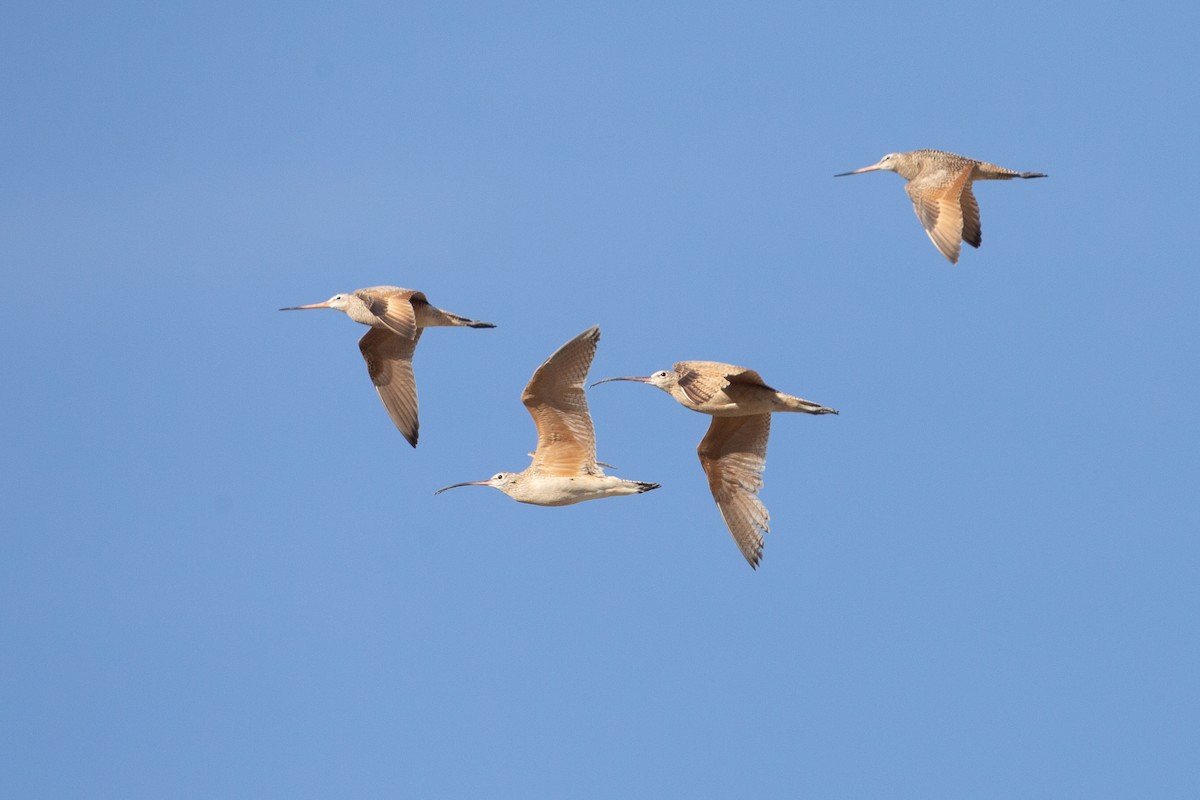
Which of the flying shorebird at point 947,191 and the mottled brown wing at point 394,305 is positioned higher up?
the flying shorebird at point 947,191

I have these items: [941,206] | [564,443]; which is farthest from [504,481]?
[941,206]

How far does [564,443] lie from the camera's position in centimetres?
2203

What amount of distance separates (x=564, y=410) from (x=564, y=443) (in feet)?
1.68

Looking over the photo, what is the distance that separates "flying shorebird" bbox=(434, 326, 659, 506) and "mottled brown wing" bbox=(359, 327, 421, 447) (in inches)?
137

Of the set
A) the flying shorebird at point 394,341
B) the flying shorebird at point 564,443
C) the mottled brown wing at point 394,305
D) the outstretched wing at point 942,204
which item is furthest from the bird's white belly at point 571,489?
the outstretched wing at point 942,204

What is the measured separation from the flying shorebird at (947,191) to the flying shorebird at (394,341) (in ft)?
19.9

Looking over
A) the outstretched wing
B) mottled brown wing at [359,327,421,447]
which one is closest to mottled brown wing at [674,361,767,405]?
the outstretched wing

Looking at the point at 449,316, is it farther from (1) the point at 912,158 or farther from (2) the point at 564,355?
(1) the point at 912,158

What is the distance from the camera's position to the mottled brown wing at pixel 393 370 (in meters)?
25.6

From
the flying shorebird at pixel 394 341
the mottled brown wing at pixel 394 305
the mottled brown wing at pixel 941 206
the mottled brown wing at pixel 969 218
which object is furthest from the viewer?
the mottled brown wing at pixel 969 218

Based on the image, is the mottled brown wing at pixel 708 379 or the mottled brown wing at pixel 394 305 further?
the mottled brown wing at pixel 394 305

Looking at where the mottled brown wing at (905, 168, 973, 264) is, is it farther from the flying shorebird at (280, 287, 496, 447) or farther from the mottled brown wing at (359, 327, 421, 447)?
the mottled brown wing at (359, 327, 421, 447)

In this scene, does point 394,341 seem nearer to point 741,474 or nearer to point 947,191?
point 741,474

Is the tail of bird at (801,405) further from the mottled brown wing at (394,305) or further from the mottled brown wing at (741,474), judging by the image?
Result: the mottled brown wing at (394,305)
